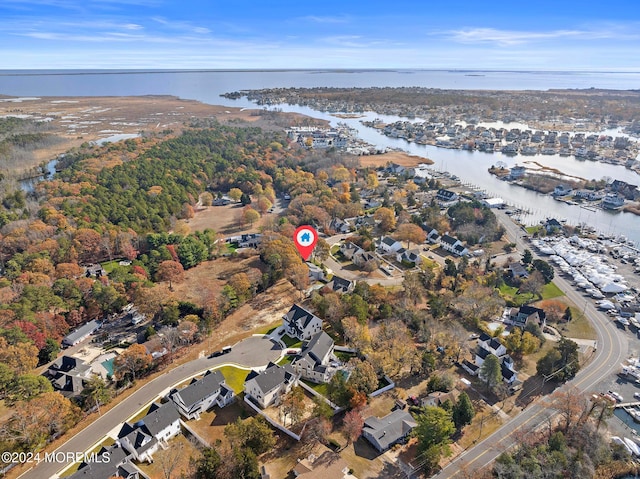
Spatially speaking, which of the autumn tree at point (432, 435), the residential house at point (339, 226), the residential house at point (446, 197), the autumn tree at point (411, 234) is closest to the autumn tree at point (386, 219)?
the autumn tree at point (411, 234)

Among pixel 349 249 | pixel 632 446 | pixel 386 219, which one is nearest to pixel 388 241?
pixel 349 249

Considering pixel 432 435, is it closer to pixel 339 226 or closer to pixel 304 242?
pixel 304 242

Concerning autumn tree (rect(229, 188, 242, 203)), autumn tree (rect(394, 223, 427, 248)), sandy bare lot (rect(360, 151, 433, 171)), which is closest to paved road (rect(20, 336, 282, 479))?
autumn tree (rect(394, 223, 427, 248))

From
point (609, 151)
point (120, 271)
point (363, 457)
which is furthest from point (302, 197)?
point (609, 151)

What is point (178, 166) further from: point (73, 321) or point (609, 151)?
point (609, 151)

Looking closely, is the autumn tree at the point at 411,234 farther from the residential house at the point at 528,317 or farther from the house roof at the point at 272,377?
the house roof at the point at 272,377

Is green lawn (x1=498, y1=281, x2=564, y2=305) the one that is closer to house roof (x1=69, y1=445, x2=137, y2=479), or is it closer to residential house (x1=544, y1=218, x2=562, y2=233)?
residential house (x1=544, y1=218, x2=562, y2=233)
